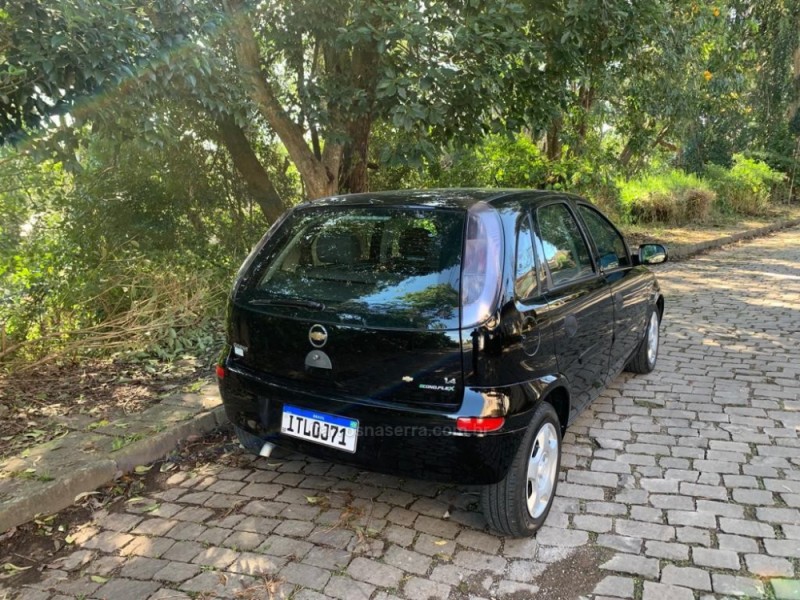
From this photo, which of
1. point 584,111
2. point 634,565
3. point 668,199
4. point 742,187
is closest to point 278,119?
point 634,565

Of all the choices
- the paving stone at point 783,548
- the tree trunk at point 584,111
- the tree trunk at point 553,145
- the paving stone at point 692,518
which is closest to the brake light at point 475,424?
the paving stone at point 692,518

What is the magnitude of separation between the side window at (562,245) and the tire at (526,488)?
777 millimetres

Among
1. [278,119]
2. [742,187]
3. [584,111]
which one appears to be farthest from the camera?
[742,187]

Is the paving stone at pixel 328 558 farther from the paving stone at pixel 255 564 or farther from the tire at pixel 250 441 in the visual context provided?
the tire at pixel 250 441

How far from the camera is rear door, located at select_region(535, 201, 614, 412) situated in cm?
319

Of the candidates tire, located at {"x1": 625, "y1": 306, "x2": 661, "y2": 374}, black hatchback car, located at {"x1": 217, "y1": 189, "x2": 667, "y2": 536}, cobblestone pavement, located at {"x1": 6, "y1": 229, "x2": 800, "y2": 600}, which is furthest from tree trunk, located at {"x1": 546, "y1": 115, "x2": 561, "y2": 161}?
black hatchback car, located at {"x1": 217, "y1": 189, "x2": 667, "y2": 536}

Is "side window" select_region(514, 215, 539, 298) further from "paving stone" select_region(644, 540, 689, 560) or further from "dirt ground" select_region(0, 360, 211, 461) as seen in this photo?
"dirt ground" select_region(0, 360, 211, 461)

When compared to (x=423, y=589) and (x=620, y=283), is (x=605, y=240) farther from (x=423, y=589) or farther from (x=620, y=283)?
(x=423, y=589)

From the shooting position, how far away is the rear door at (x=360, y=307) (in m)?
2.65

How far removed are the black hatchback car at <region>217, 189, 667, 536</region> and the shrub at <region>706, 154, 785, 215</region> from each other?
18030 mm

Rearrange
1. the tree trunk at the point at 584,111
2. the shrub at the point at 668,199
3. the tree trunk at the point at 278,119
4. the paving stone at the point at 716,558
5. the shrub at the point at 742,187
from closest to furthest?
the paving stone at the point at 716,558 < the tree trunk at the point at 278,119 < the tree trunk at the point at 584,111 < the shrub at the point at 668,199 < the shrub at the point at 742,187

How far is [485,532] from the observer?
295 centimetres

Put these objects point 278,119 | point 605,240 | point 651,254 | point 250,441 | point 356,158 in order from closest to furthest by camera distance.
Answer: point 250,441 → point 605,240 → point 651,254 → point 278,119 → point 356,158

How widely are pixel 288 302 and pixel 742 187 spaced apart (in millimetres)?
20126
